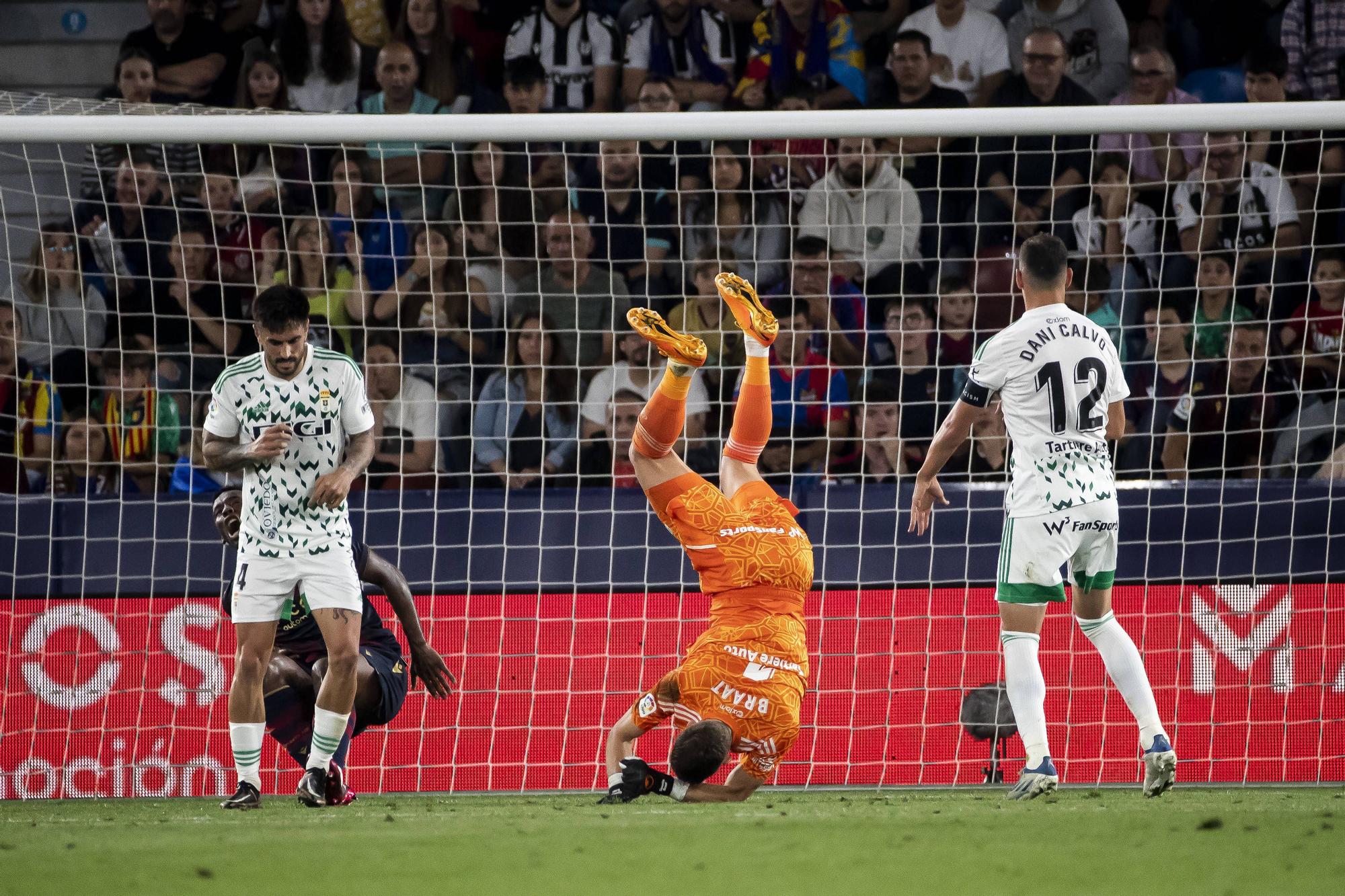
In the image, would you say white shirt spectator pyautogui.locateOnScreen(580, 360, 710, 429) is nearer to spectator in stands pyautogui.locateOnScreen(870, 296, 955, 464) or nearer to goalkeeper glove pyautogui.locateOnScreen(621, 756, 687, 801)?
spectator in stands pyautogui.locateOnScreen(870, 296, 955, 464)

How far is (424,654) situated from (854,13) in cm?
598

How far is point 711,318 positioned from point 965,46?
2.98m

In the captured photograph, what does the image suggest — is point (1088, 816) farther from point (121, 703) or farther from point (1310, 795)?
point (121, 703)

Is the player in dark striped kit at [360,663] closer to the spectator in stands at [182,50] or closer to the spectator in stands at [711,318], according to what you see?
the spectator in stands at [711,318]

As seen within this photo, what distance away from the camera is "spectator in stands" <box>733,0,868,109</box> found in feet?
32.0

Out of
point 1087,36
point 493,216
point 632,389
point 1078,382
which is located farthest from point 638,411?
point 1087,36

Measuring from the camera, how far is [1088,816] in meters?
4.37

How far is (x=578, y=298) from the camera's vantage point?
8305mm

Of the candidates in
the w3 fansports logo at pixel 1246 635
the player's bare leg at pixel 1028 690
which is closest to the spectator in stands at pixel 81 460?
the player's bare leg at pixel 1028 690

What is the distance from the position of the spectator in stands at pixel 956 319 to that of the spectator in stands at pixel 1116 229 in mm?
765

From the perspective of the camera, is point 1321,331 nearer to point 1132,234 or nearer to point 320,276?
point 1132,234

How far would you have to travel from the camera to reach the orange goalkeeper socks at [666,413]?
18.8 feet

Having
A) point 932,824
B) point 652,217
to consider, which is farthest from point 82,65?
point 932,824

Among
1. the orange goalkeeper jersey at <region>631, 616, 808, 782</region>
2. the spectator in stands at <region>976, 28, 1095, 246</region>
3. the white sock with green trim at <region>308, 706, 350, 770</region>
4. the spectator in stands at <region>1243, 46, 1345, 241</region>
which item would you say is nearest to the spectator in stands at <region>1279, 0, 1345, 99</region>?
the spectator in stands at <region>1243, 46, 1345, 241</region>
